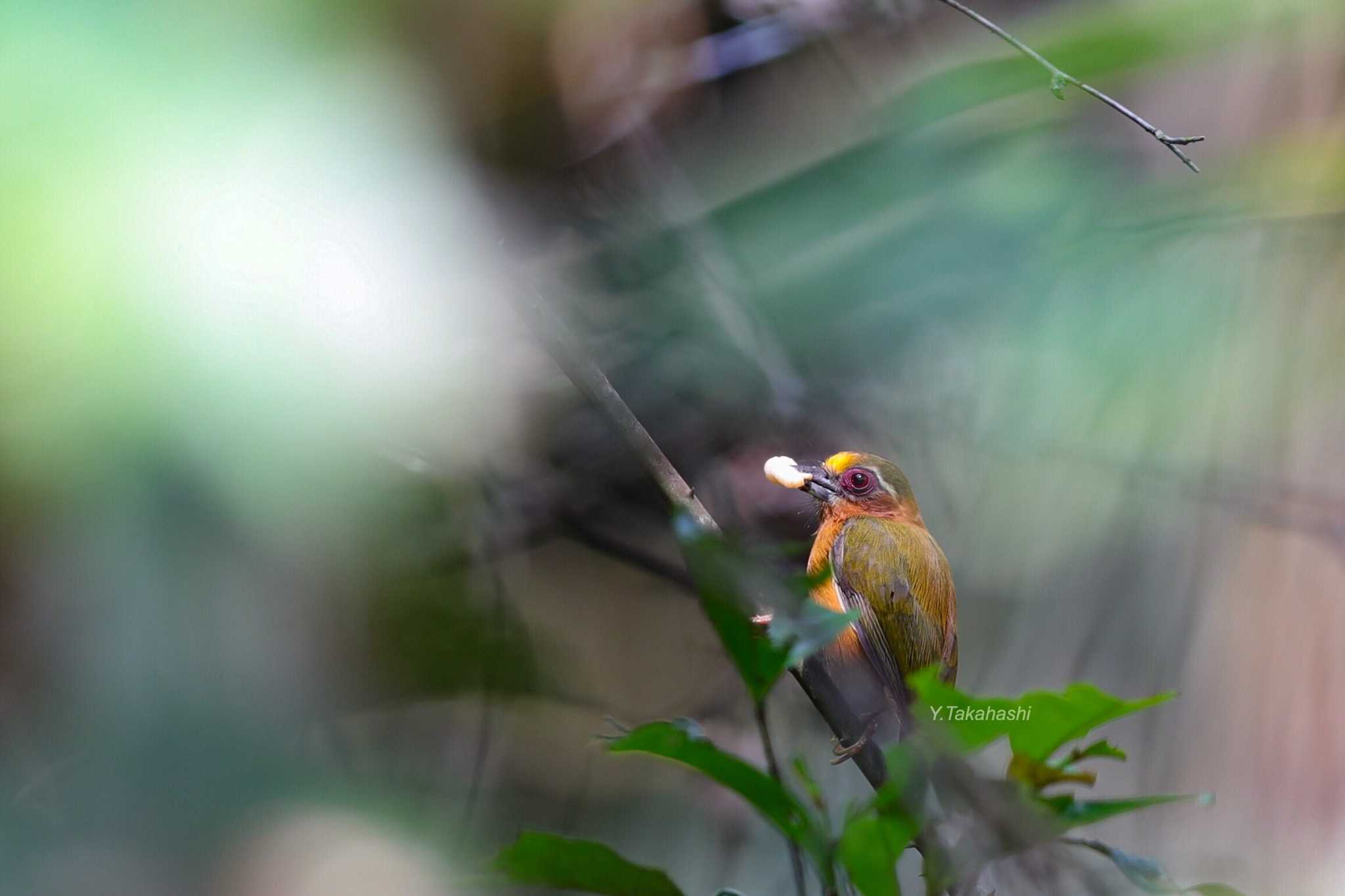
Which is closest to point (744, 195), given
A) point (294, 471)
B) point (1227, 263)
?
point (1227, 263)

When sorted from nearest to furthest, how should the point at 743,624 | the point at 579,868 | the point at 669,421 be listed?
the point at 743,624 < the point at 579,868 < the point at 669,421

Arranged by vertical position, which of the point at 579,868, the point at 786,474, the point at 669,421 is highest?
the point at 669,421

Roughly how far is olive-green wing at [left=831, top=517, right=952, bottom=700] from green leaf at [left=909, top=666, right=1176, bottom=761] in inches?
27.5

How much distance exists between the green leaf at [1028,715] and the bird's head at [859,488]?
959 millimetres

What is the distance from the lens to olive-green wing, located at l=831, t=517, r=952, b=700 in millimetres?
1589

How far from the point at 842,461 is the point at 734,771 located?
1.06 metres

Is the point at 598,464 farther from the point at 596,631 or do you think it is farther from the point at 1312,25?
the point at 1312,25

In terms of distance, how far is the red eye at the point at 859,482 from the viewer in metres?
1.82

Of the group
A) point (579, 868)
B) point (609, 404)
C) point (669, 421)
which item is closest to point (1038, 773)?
point (579, 868)

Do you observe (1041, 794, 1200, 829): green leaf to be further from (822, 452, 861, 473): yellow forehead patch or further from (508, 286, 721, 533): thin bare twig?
(822, 452, 861, 473): yellow forehead patch

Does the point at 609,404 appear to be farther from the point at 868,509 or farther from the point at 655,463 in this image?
the point at 868,509

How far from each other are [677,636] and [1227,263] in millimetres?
1449

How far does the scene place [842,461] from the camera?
72.8 inches

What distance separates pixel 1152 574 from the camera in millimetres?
2176
